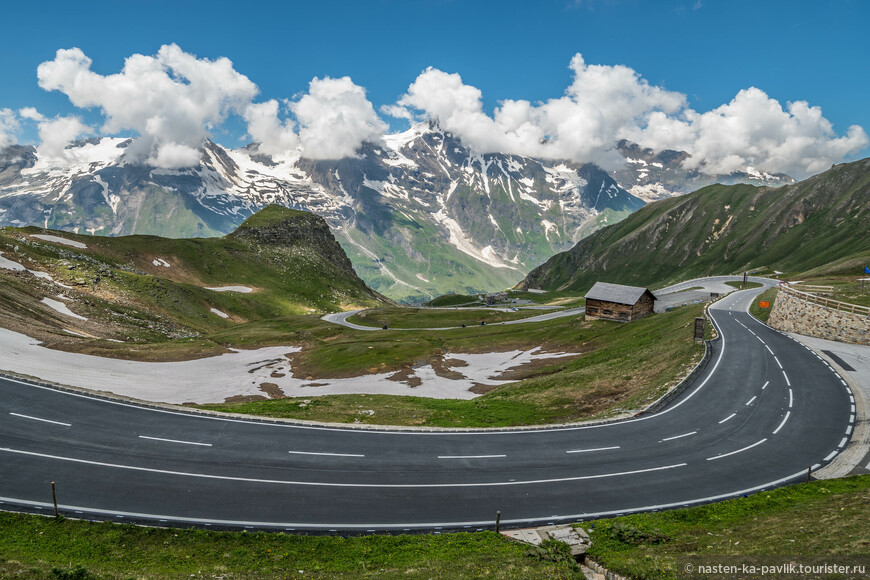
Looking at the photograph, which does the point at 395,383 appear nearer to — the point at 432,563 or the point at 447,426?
the point at 447,426

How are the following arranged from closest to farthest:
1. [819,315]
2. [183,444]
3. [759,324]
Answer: [183,444] → [819,315] → [759,324]

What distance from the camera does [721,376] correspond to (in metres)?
45.0

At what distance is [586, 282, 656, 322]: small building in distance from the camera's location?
100 meters

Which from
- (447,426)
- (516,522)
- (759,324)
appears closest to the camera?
(516,522)

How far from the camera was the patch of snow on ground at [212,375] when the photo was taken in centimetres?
5281

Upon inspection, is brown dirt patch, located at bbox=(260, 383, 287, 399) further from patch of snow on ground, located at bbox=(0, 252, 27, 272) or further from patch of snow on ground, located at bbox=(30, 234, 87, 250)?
patch of snow on ground, located at bbox=(30, 234, 87, 250)

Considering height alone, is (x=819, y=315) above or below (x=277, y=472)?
above

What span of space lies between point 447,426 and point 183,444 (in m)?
19.2

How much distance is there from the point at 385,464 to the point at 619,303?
86388 mm

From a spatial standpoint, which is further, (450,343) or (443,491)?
(450,343)

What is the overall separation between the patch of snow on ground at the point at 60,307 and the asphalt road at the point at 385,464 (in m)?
62.1

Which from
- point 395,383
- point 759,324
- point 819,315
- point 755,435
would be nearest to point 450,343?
point 395,383

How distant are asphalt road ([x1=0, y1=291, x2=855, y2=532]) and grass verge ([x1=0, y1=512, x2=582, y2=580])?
4.64ft

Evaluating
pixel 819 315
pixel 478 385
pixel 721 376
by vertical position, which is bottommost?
pixel 478 385
